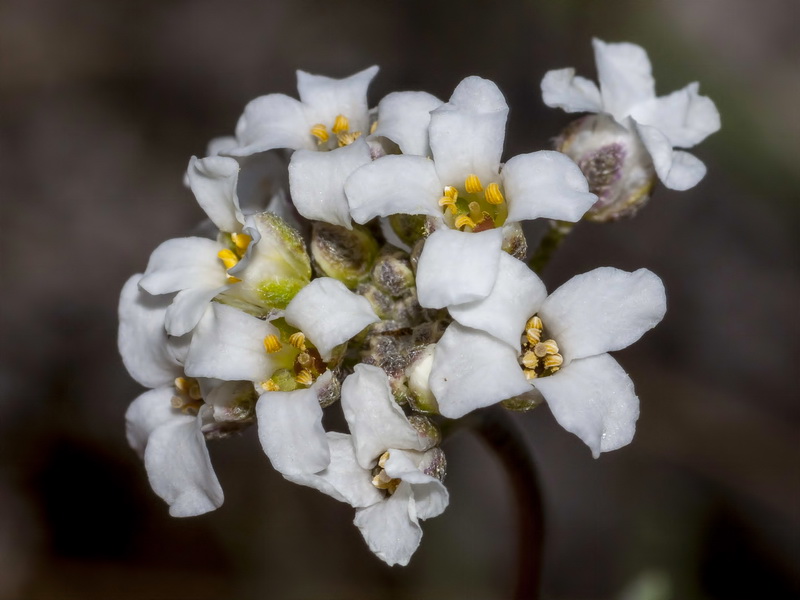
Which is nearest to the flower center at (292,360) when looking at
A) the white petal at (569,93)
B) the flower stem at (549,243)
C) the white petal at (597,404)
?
the white petal at (597,404)

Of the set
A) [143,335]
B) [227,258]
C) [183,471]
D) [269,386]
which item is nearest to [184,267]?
[227,258]

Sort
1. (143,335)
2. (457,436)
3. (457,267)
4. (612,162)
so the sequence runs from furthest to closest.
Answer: (457,436) < (612,162) < (143,335) < (457,267)

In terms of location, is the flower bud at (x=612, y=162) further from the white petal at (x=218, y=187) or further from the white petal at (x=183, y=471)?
the white petal at (x=183, y=471)

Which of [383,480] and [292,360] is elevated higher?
[292,360]

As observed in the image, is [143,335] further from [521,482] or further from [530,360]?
[521,482]

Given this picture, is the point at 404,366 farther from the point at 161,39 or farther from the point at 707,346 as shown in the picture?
the point at 161,39
